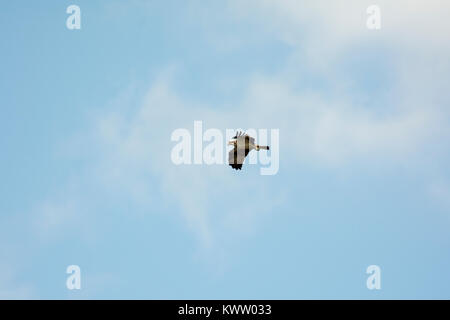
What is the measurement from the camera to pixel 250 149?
138m

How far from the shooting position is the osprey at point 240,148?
446 feet

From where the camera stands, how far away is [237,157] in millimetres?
140875

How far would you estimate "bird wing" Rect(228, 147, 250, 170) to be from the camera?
139 metres

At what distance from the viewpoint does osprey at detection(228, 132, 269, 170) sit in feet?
446

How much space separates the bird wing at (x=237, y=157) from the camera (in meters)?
139

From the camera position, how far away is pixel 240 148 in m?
138

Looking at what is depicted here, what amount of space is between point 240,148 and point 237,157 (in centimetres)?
333
